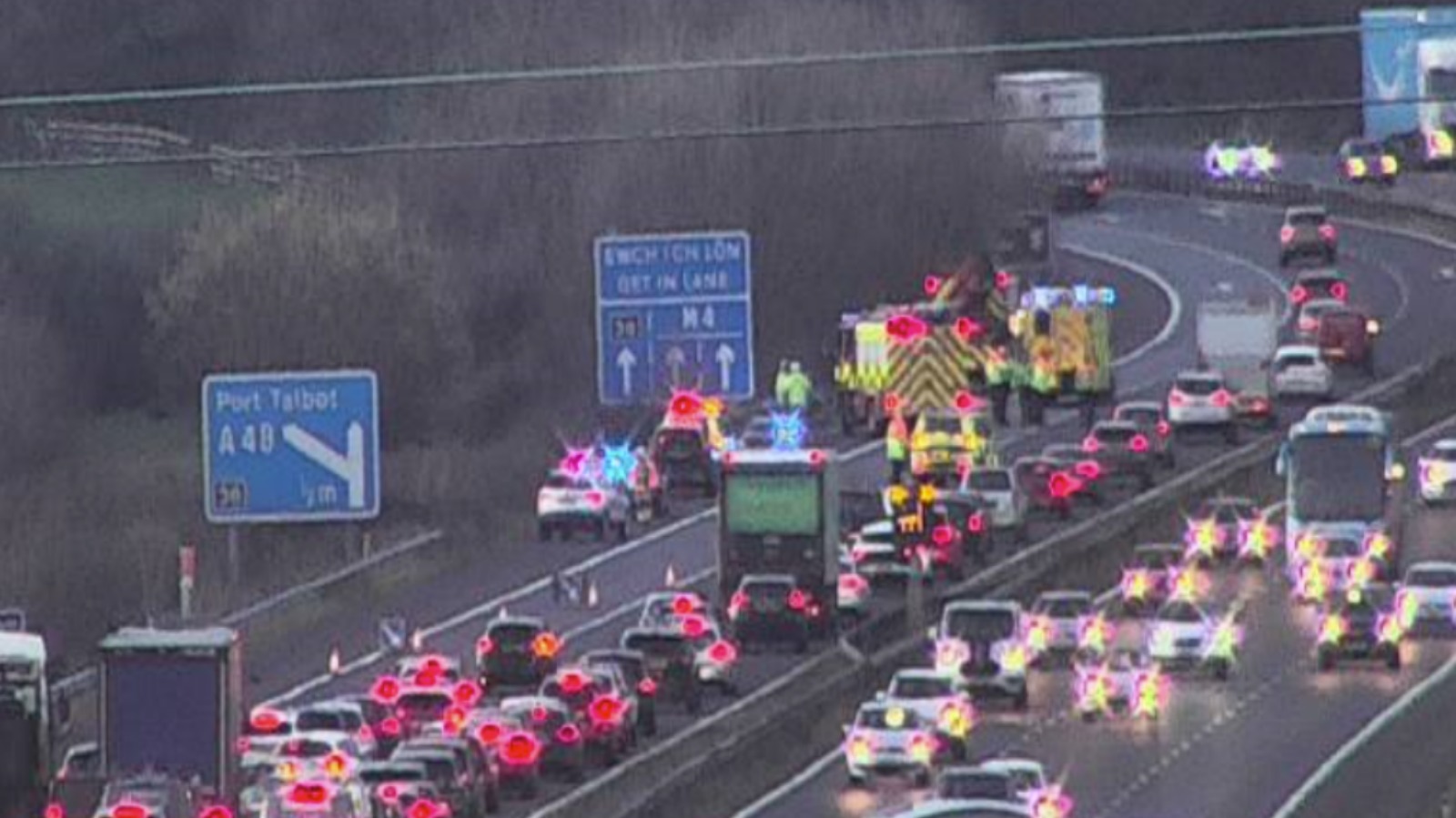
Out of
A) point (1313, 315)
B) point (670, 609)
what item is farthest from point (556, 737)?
point (1313, 315)

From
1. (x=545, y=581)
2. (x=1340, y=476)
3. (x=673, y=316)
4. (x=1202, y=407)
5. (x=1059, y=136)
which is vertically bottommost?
(x=545, y=581)

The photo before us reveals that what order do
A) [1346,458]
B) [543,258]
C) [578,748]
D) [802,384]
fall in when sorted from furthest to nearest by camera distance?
[543,258]
[802,384]
[1346,458]
[578,748]

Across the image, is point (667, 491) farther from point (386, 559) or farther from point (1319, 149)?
point (1319, 149)

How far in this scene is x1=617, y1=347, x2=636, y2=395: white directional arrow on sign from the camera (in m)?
57.6

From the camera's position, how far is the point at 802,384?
80.9 metres

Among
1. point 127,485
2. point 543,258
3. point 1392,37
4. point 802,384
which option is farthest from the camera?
point 1392,37

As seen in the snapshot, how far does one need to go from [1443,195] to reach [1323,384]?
34.4 metres

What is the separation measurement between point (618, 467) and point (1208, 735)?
21237 millimetres

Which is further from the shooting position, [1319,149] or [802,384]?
[1319,149]

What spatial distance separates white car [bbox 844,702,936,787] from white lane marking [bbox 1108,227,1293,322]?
164 ft

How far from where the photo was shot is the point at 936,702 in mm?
56844

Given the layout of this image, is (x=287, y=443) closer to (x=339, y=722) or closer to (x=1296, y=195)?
(x=339, y=722)

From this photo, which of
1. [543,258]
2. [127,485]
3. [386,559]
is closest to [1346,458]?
[386,559]

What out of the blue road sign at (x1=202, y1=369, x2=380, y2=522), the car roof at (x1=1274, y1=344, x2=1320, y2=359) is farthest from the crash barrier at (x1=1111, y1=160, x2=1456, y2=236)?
the blue road sign at (x1=202, y1=369, x2=380, y2=522)
